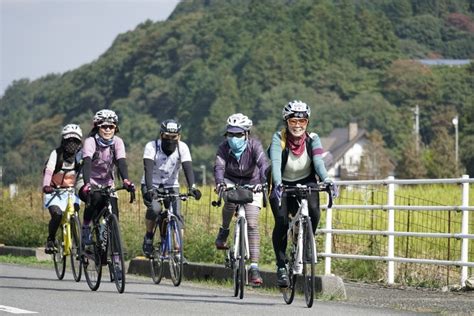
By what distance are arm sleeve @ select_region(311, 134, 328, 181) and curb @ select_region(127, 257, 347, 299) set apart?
181 cm

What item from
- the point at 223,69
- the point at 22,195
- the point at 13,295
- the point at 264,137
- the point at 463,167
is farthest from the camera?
the point at 223,69

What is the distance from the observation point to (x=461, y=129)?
13900 cm

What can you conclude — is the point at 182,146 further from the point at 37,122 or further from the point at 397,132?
the point at 37,122

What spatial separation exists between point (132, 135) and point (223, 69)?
65.2 feet

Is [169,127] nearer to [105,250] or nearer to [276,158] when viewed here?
[105,250]

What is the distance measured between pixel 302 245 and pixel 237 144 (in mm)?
1782

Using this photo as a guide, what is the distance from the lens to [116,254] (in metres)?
14.3

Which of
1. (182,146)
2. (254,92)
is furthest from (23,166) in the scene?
(182,146)

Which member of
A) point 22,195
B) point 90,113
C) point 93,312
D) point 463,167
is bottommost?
point 93,312

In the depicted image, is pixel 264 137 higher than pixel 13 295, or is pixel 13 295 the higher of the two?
pixel 264 137

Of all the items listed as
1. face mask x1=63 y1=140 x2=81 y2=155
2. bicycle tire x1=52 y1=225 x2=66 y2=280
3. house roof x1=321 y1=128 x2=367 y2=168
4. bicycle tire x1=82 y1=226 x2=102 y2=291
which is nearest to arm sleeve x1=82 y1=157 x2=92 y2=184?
bicycle tire x1=82 y1=226 x2=102 y2=291

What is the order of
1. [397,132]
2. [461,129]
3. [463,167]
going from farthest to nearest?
[397,132], [461,129], [463,167]

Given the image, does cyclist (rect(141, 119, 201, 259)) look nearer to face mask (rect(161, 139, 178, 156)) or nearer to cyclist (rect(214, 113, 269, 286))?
face mask (rect(161, 139, 178, 156))

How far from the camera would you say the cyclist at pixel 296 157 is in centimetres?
1288
